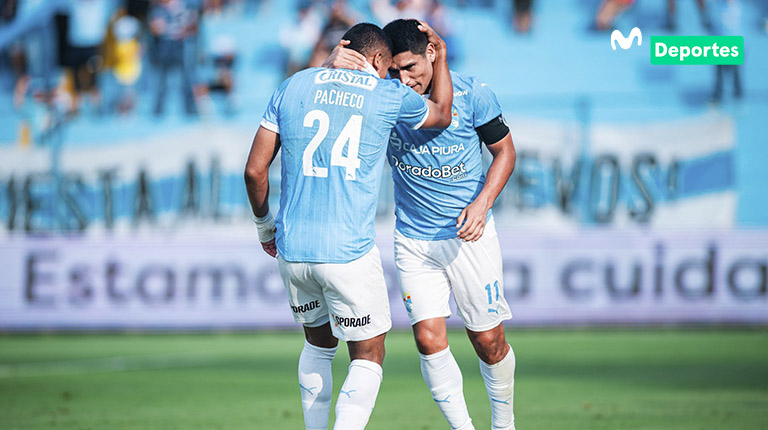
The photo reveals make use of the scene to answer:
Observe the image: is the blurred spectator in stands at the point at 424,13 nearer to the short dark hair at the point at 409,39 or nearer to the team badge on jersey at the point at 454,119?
the team badge on jersey at the point at 454,119

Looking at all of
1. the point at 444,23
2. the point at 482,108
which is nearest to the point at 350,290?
the point at 482,108

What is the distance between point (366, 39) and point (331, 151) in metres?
0.62

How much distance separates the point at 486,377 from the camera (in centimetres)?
548

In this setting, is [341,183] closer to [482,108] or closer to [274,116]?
[274,116]

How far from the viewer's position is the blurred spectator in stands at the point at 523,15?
2000cm

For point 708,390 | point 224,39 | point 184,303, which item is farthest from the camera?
point 224,39

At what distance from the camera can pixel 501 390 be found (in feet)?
17.7

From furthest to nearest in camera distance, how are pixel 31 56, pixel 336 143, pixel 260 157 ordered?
pixel 31 56 < pixel 260 157 < pixel 336 143

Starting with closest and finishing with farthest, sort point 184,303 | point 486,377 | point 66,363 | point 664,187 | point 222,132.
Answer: point 486,377 → point 66,363 → point 184,303 → point 664,187 → point 222,132

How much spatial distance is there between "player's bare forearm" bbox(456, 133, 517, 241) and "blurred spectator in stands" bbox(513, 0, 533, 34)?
15219mm

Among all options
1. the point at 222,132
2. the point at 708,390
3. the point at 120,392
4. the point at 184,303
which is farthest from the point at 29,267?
the point at 708,390

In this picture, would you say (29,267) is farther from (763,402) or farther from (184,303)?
(763,402)

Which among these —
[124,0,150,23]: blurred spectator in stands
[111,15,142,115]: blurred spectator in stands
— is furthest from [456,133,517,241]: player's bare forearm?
[124,0,150,23]: blurred spectator in stands

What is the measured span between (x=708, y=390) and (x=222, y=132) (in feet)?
39.4
